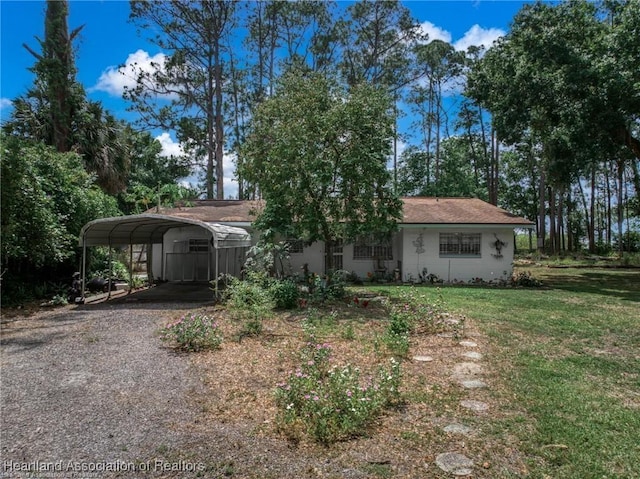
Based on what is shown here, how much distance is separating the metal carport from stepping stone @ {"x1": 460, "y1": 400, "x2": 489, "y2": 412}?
23.6ft

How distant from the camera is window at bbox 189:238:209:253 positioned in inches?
651

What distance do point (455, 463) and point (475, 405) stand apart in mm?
1264

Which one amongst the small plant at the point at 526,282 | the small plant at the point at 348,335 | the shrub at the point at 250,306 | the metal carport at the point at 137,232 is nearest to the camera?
the small plant at the point at 348,335

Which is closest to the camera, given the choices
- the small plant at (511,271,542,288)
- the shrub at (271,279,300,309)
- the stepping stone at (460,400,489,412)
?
the stepping stone at (460,400,489,412)

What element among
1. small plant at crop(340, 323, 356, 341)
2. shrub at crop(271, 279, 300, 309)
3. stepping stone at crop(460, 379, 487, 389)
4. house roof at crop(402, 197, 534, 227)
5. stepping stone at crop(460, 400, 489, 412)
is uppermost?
house roof at crop(402, 197, 534, 227)

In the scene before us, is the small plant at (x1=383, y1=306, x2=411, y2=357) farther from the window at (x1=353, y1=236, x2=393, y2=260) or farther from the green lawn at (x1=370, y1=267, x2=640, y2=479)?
the window at (x1=353, y1=236, x2=393, y2=260)

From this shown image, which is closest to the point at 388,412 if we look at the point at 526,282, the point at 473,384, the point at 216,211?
the point at 473,384

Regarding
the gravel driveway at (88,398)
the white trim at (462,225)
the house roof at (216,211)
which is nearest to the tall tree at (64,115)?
the house roof at (216,211)

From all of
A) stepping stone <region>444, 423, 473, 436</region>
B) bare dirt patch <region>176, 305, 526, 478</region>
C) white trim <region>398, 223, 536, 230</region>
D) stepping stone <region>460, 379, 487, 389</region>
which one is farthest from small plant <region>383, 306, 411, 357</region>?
white trim <region>398, 223, 536, 230</region>

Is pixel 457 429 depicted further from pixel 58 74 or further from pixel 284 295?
pixel 58 74

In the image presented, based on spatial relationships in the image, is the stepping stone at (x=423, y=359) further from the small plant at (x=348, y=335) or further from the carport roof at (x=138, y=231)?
the carport roof at (x=138, y=231)

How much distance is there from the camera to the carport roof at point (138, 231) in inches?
419

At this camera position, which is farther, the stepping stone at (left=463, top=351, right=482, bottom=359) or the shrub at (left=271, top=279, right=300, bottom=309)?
the shrub at (left=271, top=279, right=300, bottom=309)

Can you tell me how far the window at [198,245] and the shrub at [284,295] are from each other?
23.1 feet
